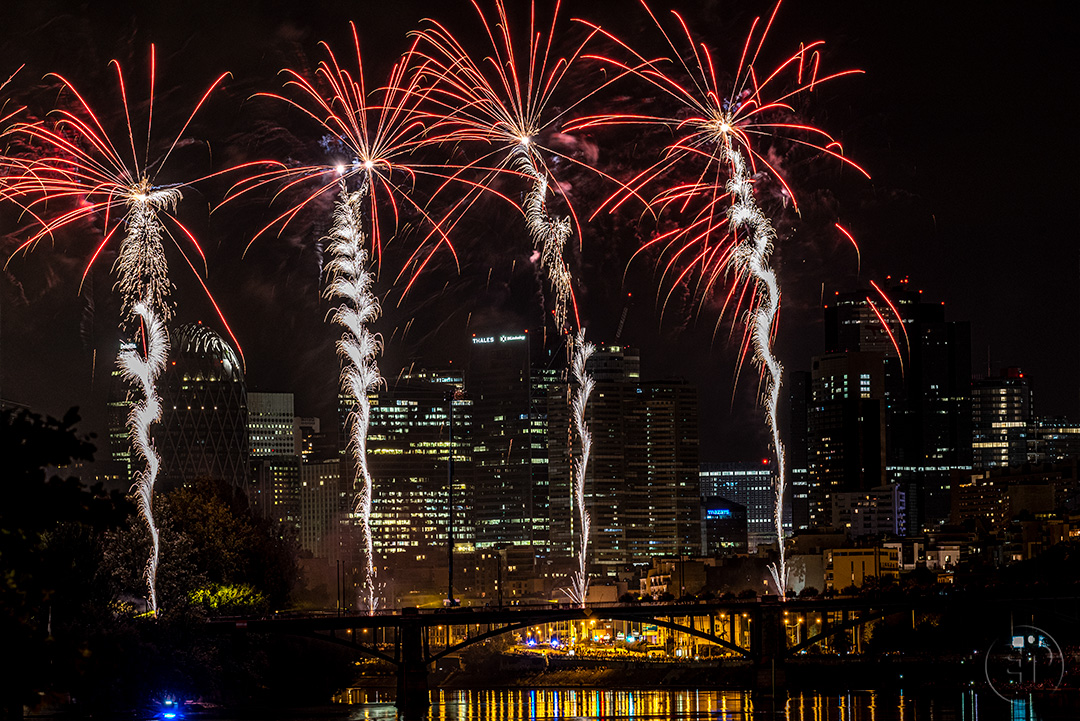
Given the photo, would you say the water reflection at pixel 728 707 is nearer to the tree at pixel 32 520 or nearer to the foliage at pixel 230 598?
the foliage at pixel 230 598

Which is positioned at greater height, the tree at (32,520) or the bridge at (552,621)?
the tree at (32,520)

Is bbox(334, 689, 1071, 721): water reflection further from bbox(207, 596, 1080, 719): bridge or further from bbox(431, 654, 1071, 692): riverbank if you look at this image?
bbox(431, 654, 1071, 692): riverbank

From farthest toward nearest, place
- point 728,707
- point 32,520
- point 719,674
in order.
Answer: point 719,674
point 728,707
point 32,520

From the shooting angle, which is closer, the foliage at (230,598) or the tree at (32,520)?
the tree at (32,520)

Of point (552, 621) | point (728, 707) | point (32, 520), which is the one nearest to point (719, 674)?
point (728, 707)

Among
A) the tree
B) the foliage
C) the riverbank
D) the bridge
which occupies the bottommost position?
the riverbank

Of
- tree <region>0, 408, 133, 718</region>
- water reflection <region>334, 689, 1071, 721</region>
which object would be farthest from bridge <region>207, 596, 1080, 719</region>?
tree <region>0, 408, 133, 718</region>

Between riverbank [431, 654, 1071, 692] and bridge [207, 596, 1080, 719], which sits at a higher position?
bridge [207, 596, 1080, 719]

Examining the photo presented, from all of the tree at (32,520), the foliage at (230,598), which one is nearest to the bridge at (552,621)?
the foliage at (230,598)

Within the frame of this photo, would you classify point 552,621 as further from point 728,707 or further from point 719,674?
point 719,674

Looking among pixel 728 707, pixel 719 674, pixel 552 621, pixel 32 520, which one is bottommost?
pixel 719 674
